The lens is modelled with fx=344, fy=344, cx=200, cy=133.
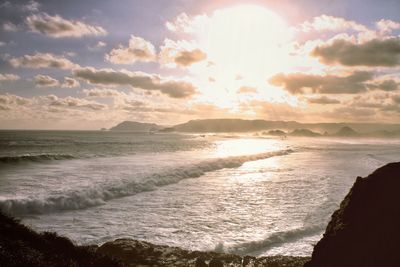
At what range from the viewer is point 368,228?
4.82 meters

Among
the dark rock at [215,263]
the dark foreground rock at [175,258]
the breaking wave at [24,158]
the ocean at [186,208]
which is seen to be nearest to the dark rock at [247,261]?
the dark foreground rock at [175,258]

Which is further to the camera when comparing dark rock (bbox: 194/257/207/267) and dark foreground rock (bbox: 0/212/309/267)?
dark rock (bbox: 194/257/207/267)

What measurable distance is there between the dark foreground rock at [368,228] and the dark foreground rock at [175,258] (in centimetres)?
209

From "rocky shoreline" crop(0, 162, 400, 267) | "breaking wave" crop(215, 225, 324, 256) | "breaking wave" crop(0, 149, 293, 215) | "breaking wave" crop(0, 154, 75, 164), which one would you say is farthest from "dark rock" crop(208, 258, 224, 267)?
"breaking wave" crop(0, 154, 75, 164)

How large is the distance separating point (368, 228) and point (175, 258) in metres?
4.22

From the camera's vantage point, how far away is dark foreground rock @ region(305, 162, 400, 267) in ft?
15.0

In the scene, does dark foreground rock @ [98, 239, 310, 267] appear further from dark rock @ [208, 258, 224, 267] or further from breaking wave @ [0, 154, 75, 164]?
breaking wave @ [0, 154, 75, 164]

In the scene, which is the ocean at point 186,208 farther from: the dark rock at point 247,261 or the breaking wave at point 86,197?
the dark rock at point 247,261

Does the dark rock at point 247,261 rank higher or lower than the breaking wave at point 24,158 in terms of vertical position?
higher

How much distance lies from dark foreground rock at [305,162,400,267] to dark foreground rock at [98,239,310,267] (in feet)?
6.84

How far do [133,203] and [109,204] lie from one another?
1.26 metres

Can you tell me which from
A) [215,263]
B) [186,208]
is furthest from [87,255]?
[186,208]

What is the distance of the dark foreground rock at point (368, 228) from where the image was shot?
4.58 meters

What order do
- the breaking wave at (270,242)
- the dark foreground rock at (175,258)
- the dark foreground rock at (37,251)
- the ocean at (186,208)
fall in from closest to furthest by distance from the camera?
the dark foreground rock at (37,251)
the dark foreground rock at (175,258)
the breaking wave at (270,242)
the ocean at (186,208)
